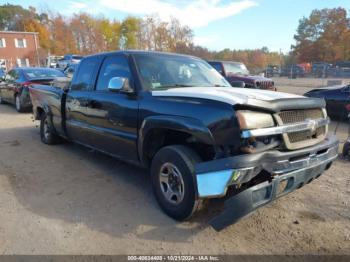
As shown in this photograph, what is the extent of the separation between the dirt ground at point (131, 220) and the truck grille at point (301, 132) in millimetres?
930

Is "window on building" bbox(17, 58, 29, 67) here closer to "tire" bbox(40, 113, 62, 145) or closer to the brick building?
the brick building

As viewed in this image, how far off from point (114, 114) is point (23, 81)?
8.18 m

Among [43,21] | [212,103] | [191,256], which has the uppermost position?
[43,21]

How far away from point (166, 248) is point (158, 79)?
2079 mm

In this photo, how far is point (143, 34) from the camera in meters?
75.0

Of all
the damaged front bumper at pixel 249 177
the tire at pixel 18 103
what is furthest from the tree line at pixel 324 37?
the damaged front bumper at pixel 249 177

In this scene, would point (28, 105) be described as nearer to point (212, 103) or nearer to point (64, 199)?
point (64, 199)

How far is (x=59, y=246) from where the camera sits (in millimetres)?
2812

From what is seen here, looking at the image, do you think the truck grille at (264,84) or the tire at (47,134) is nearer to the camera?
the tire at (47,134)

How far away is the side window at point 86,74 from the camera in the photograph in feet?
15.3

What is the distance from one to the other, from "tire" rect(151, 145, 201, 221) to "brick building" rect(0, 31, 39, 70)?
53803mm

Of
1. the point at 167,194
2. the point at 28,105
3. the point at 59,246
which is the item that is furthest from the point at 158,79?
the point at 28,105

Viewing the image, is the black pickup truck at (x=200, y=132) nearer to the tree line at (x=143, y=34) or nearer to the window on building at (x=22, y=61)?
the tree line at (x=143, y=34)

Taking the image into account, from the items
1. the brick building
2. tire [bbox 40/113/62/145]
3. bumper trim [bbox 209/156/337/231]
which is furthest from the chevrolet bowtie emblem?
the brick building
